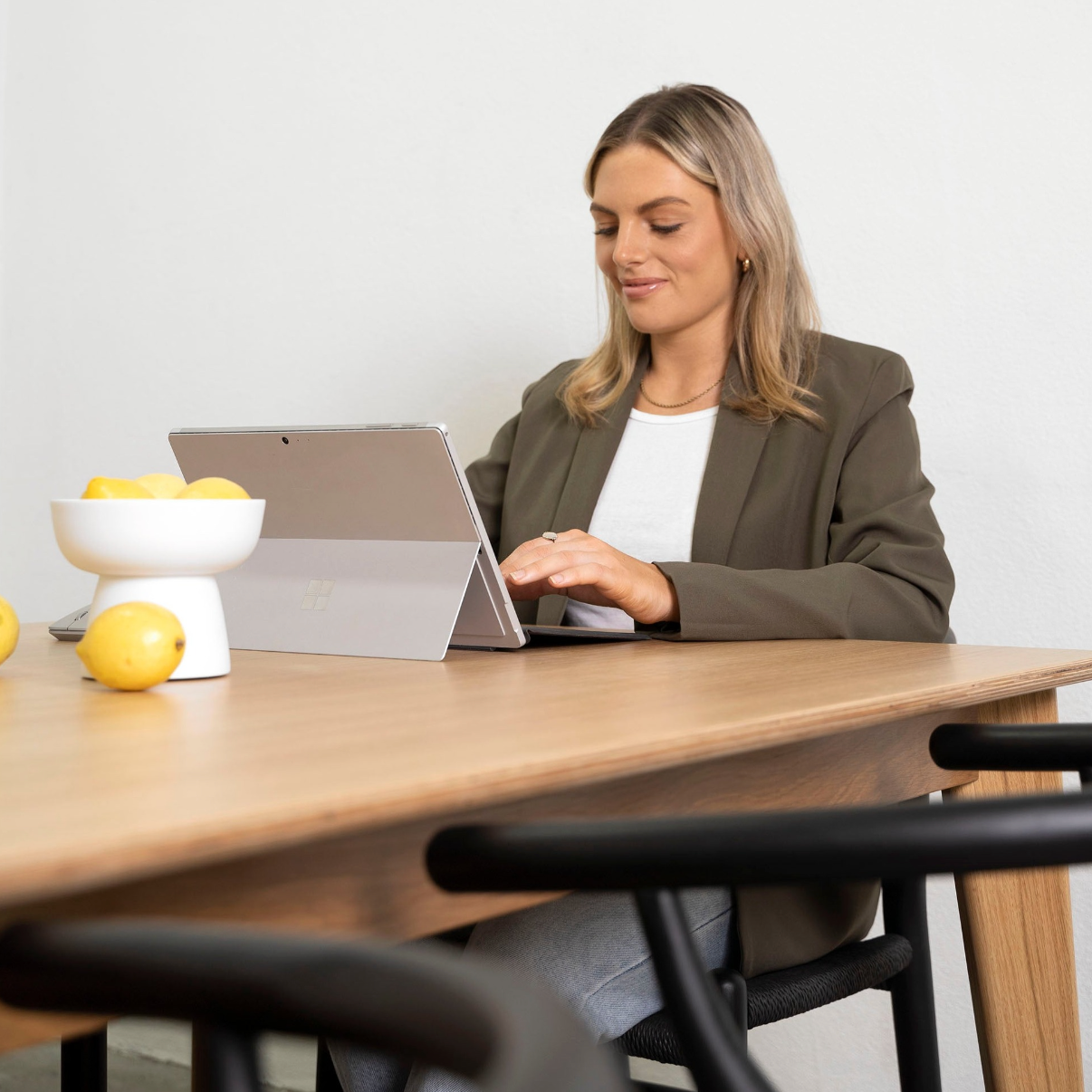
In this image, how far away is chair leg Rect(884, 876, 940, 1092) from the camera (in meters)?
1.18

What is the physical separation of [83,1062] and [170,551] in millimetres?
798

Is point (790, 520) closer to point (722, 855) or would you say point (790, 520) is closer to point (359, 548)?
point (359, 548)

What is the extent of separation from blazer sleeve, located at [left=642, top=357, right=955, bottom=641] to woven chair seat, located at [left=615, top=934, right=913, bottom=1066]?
329 mm

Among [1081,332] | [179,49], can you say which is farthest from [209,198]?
[1081,332]

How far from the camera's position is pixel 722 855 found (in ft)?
1.56

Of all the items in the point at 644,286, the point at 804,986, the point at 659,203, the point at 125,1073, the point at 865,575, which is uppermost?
the point at 659,203

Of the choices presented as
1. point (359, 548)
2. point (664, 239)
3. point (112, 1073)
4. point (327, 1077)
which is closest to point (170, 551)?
point (359, 548)

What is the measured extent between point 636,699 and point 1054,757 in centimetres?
25

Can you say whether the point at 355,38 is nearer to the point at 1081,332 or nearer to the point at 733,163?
the point at 733,163

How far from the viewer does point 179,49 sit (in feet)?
10.0

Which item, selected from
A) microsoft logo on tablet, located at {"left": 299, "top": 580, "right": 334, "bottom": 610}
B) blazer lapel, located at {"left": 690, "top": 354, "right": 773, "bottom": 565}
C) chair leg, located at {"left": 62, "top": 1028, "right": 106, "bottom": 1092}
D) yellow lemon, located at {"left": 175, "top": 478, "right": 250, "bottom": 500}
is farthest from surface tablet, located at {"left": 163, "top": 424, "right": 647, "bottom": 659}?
chair leg, located at {"left": 62, "top": 1028, "right": 106, "bottom": 1092}

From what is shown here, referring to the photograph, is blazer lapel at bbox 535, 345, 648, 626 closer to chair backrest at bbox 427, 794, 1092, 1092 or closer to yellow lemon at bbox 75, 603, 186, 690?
yellow lemon at bbox 75, 603, 186, 690

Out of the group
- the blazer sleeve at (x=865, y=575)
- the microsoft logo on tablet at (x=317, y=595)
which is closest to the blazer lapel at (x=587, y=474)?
the blazer sleeve at (x=865, y=575)

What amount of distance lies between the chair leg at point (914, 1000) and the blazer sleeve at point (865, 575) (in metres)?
0.28
